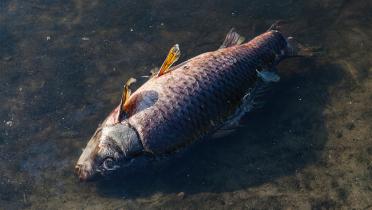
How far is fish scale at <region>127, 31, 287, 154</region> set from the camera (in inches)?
171

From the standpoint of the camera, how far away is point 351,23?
588cm

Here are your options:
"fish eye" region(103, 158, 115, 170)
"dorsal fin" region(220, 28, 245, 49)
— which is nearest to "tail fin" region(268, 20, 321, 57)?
"dorsal fin" region(220, 28, 245, 49)

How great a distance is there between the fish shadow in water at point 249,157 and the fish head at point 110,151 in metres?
0.23

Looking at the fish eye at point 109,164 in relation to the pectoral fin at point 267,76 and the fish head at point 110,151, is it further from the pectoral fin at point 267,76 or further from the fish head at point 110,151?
the pectoral fin at point 267,76

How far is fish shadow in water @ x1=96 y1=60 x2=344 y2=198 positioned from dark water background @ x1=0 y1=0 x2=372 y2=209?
0.01 meters

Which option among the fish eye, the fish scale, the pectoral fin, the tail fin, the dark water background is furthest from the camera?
the tail fin

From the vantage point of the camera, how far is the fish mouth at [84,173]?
454 centimetres

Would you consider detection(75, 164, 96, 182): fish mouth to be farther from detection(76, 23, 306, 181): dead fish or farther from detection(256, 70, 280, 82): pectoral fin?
detection(256, 70, 280, 82): pectoral fin

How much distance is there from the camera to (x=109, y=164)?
14.7ft

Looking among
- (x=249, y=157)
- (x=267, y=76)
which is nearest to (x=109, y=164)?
(x=249, y=157)

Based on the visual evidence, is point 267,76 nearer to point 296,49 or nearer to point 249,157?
point 296,49

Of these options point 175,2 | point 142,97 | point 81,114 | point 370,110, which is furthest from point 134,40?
point 370,110

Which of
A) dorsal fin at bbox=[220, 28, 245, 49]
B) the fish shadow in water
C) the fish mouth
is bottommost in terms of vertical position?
the fish shadow in water

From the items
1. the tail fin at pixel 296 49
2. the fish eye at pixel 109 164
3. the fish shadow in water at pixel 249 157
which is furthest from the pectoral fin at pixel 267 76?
the fish eye at pixel 109 164
